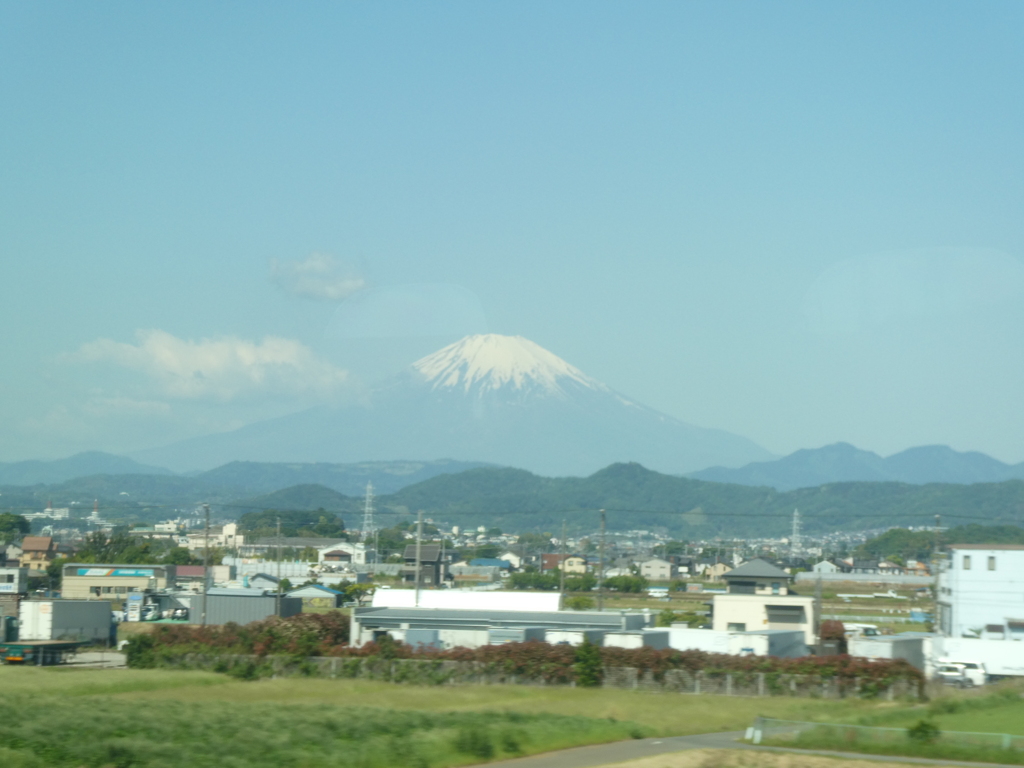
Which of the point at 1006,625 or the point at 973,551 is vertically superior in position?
the point at 973,551

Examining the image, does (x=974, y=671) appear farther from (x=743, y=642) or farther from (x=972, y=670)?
(x=743, y=642)

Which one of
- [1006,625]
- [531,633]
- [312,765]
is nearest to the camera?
[312,765]

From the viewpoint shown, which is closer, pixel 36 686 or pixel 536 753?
pixel 536 753

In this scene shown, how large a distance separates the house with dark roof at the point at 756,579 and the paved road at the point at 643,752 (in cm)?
2077

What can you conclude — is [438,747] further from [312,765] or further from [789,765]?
[789,765]

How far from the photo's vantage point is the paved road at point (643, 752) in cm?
1373

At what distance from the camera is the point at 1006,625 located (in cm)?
3716

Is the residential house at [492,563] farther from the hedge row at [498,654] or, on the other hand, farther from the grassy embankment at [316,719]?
the grassy embankment at [316,719]

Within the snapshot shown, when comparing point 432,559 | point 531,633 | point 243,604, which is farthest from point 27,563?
point 531,633

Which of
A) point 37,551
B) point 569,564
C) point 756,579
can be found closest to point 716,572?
point 569,564

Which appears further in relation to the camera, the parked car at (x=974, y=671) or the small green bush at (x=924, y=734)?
the parked car at (x=974, y=671)

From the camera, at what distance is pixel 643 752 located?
14.6 metres

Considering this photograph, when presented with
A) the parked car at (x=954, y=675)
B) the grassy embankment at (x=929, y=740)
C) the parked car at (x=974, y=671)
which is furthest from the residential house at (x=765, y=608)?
the grassy embankment at (x=929, y=740)

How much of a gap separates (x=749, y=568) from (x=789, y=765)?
24954mm
